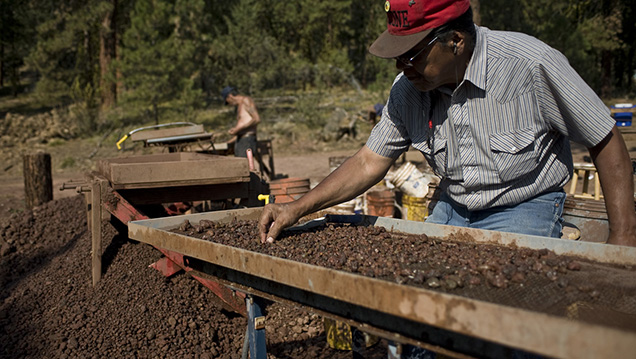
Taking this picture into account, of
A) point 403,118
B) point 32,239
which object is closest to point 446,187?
point 403,118

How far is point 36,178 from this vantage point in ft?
26.2

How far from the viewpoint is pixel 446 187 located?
9.55 feet

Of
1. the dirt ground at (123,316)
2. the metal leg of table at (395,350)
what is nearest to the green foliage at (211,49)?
the dirt ground at (123,316)

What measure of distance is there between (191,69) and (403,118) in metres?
17.2

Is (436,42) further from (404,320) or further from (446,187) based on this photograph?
(404,320)

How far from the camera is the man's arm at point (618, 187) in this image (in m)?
2.36

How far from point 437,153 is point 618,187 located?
864 mm

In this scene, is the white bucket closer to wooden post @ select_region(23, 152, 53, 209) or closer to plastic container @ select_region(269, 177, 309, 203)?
plastic container @ select_region(269, 177, 309, 203)

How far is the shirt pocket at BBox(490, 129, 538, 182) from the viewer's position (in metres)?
2.50

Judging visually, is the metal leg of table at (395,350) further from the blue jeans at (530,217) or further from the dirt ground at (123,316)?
the dirt ground at (123,316)

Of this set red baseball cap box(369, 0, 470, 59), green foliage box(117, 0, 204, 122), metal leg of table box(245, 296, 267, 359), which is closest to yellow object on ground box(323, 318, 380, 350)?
metal leg of table box(245, 296, 267, 359)

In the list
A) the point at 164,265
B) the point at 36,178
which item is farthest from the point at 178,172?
the point at 36,178

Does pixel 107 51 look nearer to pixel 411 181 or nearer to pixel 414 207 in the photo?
pixel 411 181

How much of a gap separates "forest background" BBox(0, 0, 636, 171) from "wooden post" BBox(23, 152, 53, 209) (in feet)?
23.0
